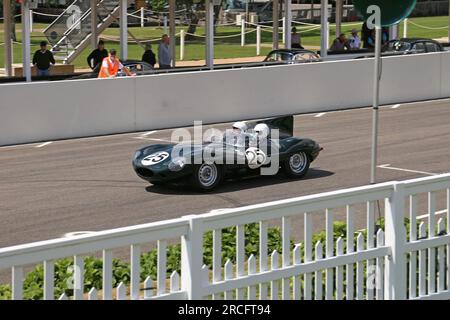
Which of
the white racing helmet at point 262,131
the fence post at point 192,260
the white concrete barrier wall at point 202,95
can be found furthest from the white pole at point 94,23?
the fence post at point 192,260

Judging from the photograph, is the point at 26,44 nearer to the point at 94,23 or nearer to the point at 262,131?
the point at 94,23

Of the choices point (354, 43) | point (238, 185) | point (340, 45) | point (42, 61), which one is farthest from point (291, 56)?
point (238, 185)

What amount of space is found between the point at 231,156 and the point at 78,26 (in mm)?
20564

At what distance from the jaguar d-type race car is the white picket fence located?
8424mm

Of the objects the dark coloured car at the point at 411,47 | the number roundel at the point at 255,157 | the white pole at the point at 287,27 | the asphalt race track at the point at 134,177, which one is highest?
the white pole at the point at 287,27

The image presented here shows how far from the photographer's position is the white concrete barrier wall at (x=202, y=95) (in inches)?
866

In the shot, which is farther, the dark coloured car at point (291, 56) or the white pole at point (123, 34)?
the white pole at point (123, 34)

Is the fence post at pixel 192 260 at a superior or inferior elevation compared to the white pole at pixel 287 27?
inferior

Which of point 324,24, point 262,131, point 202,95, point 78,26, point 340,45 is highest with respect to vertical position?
point 324,24

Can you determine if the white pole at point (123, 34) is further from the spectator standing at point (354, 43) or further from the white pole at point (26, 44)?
the spectator standing at point (354, 43)

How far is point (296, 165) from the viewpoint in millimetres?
17656

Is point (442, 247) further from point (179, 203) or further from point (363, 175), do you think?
point (363, 175)

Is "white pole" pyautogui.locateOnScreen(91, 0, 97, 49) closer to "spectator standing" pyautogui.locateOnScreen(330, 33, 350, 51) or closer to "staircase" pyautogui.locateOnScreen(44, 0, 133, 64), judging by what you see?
"staircase" pyautogui.locateOnScreen(44, 0, 133, 64)
